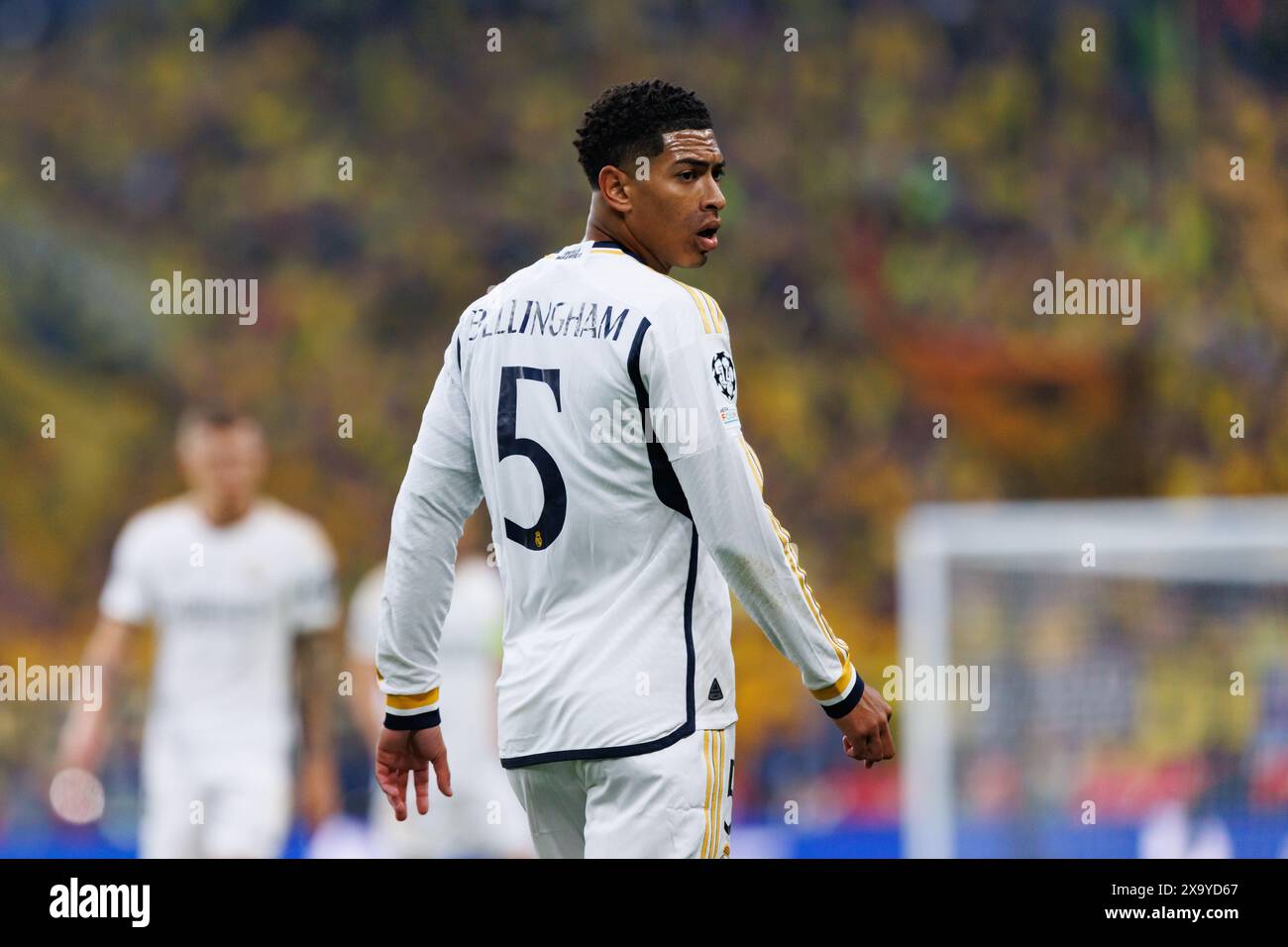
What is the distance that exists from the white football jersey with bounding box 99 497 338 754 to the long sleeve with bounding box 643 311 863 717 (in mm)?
3930

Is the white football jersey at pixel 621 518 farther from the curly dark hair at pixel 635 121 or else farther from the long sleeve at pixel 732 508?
the curly dark hair at pixel 635 121

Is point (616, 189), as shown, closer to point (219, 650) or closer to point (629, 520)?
point (629, 520)

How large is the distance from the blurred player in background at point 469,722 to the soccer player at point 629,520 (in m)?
3.88

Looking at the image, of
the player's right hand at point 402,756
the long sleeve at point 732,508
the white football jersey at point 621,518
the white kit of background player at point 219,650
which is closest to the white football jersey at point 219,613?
the white kit of background player at point 219,650

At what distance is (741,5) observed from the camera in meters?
14.5

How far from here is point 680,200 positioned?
2.99 metres

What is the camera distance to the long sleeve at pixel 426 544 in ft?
Result: 10.2

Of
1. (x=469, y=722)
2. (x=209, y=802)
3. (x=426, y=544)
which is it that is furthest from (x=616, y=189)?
(x=469, y=722)

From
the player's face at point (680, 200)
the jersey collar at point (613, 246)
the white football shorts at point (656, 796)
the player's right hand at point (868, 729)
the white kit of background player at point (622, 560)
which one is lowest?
the white football shorts at point (656, 796)

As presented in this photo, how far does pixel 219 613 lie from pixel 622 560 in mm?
3942

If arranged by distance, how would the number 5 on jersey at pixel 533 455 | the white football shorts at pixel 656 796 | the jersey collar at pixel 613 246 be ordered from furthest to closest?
the jersey collar at pixel 613 246, the number 5 on jersey at pixel 533 455, the white football shorts at pixel 656 796

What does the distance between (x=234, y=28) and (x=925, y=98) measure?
5.90 metres
